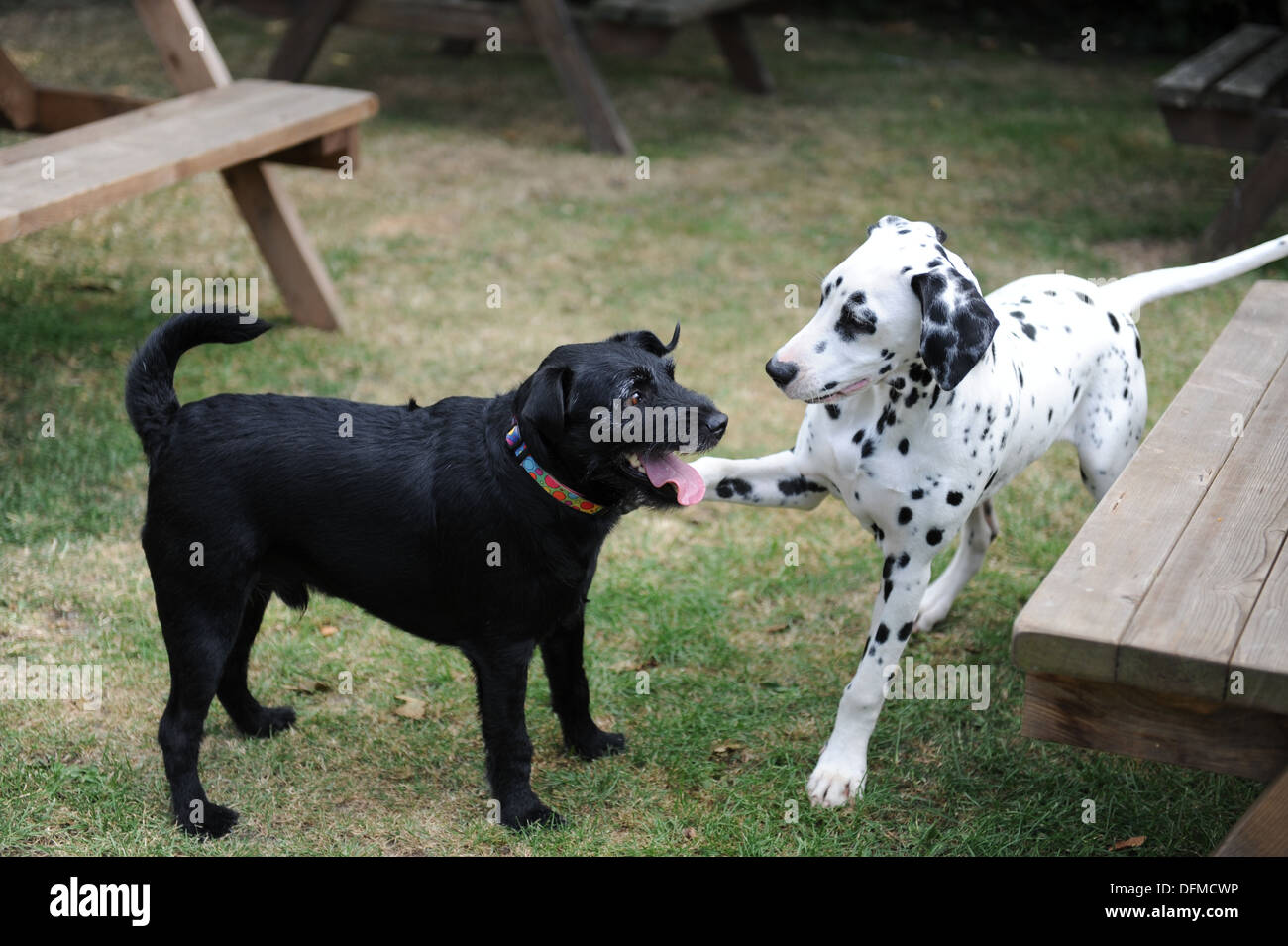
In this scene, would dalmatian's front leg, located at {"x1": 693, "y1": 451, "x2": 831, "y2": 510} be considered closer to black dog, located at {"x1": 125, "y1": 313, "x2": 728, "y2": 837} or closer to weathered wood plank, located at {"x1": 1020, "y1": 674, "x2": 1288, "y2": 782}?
black dog, located at {"x1": 125, "y1": 313, "x2": 728, "y2": 837}

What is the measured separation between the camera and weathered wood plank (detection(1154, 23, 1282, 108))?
21.7 feet

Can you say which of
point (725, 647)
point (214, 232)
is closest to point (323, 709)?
point (725, 647)

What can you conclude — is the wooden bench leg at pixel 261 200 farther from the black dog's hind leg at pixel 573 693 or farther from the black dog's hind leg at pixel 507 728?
the black dog's hind leg at pixel 507 728

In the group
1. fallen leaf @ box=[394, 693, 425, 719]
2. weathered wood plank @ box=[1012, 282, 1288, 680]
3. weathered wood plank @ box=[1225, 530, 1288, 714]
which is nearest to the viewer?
weathered wood plank @ box=[1225, 530, 1288, 714]

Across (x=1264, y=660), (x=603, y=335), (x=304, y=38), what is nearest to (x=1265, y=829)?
(x=1264, y=660)

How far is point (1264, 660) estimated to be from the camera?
87.1 inches

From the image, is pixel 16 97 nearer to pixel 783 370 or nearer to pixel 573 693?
pixel 573 693

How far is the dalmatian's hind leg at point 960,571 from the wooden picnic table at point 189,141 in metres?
3.08

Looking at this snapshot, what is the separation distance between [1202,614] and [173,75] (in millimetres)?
5021

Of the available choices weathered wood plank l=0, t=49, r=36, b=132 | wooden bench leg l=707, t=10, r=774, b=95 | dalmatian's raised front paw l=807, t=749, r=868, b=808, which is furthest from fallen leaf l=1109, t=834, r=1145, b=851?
wooden bench leg l=707, t=10, r=774, b=95

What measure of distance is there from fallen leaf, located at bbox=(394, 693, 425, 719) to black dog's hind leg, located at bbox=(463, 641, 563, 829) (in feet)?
1.74

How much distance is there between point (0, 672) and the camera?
3.62 metres

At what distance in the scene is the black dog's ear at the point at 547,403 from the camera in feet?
9.08

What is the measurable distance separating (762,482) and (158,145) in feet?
9.62
